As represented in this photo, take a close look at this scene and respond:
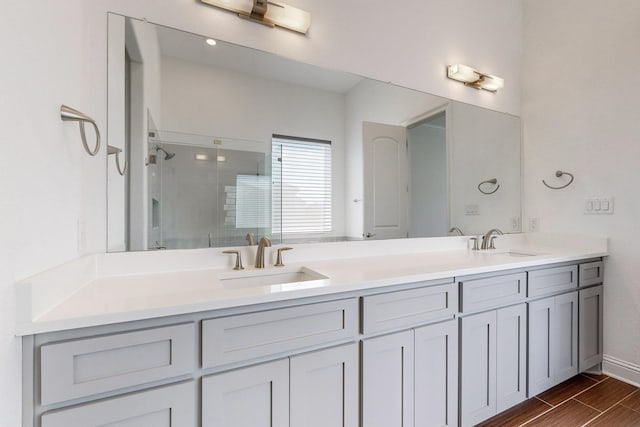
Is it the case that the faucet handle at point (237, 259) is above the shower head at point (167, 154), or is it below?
below

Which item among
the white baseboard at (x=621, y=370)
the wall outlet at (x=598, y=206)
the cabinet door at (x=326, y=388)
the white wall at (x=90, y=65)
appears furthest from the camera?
the wall outlet at (x=598, y=206)

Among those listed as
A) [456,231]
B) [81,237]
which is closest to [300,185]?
[81,237]

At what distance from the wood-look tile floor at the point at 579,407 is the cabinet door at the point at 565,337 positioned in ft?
0.31

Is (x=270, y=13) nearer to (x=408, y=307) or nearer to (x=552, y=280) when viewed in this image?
(x=408, y=307)

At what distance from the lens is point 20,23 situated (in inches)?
29.9

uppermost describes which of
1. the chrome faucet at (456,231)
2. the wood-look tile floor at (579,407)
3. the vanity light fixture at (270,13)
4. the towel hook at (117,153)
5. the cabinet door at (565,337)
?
the vanity light fixture at (270,13)

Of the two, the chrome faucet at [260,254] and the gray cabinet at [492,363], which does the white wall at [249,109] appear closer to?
the chrome faucet at [260,254]

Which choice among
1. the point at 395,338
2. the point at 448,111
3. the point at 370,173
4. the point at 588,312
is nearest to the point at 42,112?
the point at 395,338

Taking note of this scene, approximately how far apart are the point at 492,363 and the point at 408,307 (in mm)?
671

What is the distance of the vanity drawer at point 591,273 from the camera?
6.57 feet

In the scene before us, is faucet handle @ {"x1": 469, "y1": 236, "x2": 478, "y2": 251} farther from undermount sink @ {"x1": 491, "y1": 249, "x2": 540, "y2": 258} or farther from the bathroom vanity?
the bathroom vanity

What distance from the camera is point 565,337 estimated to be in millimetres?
1908

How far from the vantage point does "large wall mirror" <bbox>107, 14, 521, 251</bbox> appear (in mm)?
1360

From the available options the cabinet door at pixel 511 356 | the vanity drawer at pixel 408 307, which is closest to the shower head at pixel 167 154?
the vanity drawer at pixel 408 307
